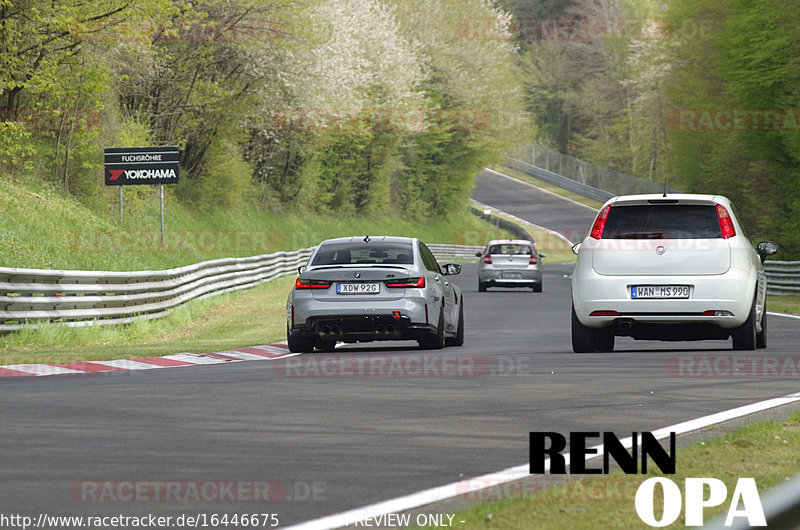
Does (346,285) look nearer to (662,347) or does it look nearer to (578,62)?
(662,347)

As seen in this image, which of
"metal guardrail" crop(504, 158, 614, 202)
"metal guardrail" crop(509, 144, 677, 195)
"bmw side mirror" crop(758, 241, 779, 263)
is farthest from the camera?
"metal guardrail" crop(504, 158, 614, 202)

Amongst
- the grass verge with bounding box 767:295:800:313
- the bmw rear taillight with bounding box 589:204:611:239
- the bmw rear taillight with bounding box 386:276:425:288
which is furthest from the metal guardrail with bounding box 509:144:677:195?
the bmw rear taillight with bounding box 589:204:611:239

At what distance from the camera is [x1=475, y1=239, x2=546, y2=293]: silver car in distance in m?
37.0

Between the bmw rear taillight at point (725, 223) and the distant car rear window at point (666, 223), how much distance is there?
39 mm

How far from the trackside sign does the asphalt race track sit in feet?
60.1

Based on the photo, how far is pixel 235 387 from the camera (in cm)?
1166

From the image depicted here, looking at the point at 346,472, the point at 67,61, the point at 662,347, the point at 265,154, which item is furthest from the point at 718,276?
the point at 265,154

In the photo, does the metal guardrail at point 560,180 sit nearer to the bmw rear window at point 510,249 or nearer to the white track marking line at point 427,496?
the bmw rear window at point 510,249

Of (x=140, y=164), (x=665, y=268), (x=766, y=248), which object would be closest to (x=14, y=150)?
(x=140, y=164)

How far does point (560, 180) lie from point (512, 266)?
247 feet

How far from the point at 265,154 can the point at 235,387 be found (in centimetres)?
4741

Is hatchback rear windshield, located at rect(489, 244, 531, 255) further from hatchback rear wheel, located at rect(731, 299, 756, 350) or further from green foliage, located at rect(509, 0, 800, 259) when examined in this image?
hatchback rear wheel, located at rect(731, 299, 756, 350)

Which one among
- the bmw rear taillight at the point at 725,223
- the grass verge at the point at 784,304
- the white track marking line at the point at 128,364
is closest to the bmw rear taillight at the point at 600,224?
the bmw rear taillight at the point at 725,223

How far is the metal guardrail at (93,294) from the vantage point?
18.1 metres
